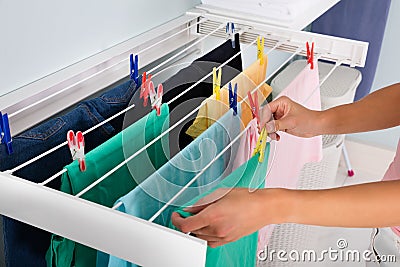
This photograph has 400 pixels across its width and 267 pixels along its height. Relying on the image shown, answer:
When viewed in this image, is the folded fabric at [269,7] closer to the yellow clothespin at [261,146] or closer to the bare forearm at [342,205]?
the yellow clothespin at [261,146]

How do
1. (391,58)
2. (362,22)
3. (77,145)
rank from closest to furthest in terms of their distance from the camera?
(77,145) → (362,22) → (391,58)

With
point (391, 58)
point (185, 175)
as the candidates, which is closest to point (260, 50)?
point (185, 175)

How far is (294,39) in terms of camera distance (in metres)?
1.43

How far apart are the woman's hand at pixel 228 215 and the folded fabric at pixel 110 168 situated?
177 mm

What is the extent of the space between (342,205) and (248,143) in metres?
0.26

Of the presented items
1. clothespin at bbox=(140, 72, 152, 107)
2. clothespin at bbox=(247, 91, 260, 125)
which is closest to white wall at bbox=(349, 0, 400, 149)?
clothespin at bbox=(247, 91, 260, 125)

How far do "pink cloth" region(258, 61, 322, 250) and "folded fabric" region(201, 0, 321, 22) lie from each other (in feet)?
0.69

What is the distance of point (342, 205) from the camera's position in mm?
844

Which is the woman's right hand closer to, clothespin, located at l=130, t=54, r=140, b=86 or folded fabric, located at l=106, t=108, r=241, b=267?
folded fabric, located at l=106, t=108, r=241, b=267

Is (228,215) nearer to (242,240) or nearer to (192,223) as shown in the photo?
(192,223)

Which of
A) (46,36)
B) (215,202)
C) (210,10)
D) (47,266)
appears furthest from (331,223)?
(210,10)

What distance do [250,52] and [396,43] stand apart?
0.94 metres

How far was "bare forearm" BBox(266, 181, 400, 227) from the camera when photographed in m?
0.82

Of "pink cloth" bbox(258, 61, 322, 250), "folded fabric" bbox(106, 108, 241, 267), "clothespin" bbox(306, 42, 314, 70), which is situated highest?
"clothespin" bbox(306, 42, 314, 70)
